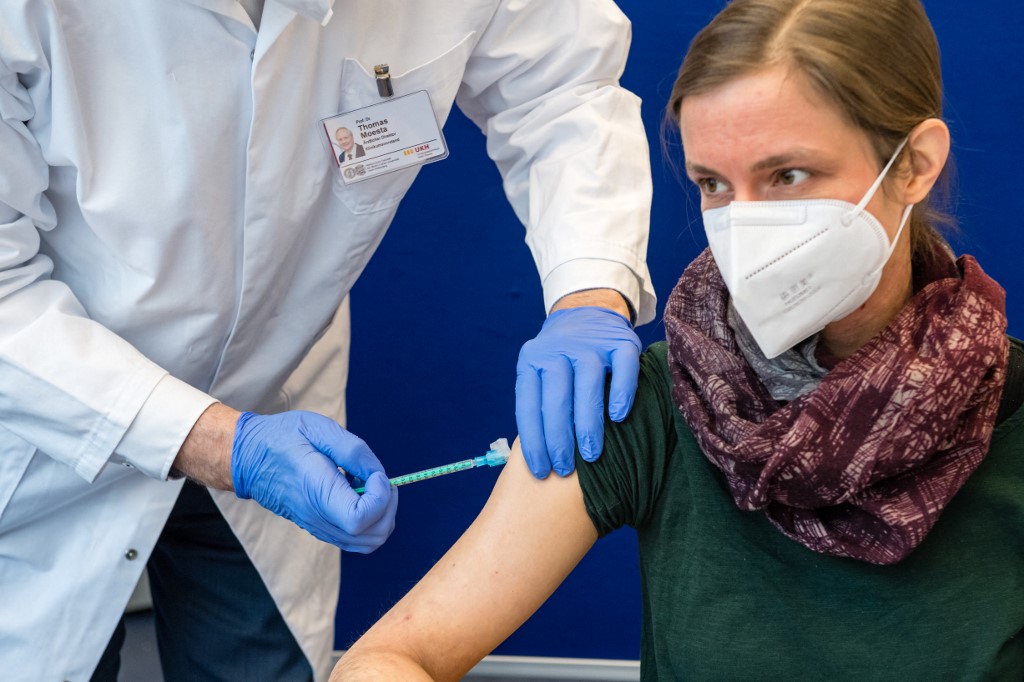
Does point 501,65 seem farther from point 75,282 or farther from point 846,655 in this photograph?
point 846,655

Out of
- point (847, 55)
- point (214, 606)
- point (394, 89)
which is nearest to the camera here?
point (847, 55)

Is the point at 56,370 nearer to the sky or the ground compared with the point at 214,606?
nearer to the sky

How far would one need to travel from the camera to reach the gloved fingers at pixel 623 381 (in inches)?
52.1

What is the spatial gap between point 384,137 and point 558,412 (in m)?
0.56

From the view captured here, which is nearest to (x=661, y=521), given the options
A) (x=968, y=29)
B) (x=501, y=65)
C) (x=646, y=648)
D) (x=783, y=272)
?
(x=646, y=648)

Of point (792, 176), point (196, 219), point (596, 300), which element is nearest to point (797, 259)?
point (792, 176)

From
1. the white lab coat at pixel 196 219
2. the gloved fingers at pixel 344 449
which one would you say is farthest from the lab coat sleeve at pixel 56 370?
the gloved fingers at pixel 344 449

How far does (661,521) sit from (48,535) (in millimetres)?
892

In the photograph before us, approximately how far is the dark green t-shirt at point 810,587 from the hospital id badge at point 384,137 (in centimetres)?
58

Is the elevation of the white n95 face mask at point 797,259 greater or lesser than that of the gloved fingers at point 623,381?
greater

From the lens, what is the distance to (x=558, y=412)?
1330 millimetres

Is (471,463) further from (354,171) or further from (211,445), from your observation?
(354,171)

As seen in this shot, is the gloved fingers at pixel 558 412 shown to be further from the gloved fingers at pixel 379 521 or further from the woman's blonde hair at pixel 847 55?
the woman's blonde hair at pixel 847 55

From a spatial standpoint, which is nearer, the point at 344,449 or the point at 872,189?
the point at 872,189
